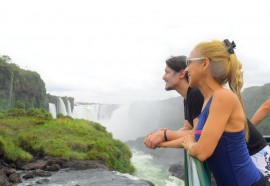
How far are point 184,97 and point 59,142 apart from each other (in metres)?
21.3

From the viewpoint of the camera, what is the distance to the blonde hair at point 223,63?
2391mm

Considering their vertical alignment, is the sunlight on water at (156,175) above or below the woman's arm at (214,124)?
below

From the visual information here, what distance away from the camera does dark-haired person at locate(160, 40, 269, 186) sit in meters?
2.18

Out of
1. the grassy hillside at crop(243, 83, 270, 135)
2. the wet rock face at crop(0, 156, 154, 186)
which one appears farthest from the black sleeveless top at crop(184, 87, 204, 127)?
the grassy hillside at crop(243, 83, 270, 135)

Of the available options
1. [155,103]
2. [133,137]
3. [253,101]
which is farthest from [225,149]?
[155,103]

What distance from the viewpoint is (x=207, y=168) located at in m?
2.25

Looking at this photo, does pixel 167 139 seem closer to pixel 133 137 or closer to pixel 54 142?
pixel 54 142

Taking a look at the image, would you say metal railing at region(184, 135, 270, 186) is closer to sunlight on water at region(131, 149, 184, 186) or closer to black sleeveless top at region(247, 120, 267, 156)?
black sleeveless top at region(247, 120, 267, 156)

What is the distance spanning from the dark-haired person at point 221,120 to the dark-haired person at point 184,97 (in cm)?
18

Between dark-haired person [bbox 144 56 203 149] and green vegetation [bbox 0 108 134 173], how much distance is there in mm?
18133

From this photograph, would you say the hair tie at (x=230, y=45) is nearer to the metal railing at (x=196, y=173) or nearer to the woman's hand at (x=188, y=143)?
the woman's hand at (x=188, y=143)

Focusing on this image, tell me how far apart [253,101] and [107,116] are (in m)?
46.5

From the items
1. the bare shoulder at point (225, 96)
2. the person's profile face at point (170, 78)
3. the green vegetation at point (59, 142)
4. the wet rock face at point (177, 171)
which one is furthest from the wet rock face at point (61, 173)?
the wet rock face at point (177, 171)

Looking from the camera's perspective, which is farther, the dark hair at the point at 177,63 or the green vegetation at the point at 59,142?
the green vegetation at the point at 59,142
